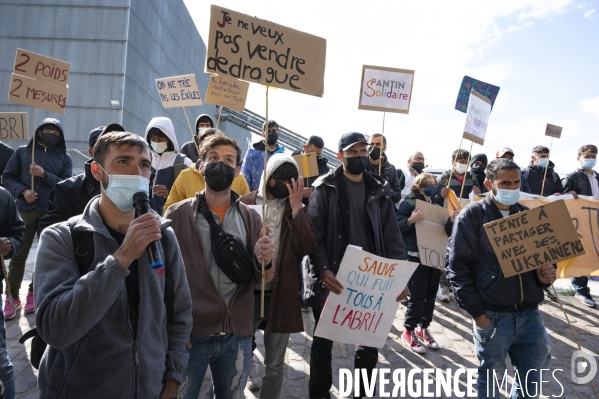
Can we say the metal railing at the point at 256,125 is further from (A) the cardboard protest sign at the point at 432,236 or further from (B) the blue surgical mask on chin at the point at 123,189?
(B) the blue surgical mask on chin at the point at 123,189

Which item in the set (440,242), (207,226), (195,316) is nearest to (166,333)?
(195,316)

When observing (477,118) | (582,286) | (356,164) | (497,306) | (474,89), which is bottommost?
(582,286)

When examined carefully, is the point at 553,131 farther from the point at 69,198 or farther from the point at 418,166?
the point at 69,198

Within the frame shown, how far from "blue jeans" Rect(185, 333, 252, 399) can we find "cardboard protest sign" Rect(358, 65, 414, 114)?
3.64 meters

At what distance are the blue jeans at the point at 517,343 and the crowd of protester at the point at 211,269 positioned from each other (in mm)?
13

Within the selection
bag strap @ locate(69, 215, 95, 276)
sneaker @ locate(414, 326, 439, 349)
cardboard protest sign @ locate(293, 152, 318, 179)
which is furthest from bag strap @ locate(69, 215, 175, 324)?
sneaker @ locate(414, 326, 439, 349)

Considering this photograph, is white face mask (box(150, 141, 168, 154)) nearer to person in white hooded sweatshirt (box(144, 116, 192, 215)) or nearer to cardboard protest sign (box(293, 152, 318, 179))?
person in white hooded sweatshirt (box(144, 116, 192, 215))

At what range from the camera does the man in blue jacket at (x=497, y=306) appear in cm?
296

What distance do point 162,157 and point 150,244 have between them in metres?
3.08

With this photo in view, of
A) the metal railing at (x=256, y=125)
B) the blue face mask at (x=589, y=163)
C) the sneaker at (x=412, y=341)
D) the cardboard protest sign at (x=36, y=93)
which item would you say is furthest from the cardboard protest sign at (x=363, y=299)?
the metal railing at (x=256, y=125)

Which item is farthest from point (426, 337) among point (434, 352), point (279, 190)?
point (279, 190)

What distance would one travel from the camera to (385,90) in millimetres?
5238

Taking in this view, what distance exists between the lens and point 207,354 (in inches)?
95.3

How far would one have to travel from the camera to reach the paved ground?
3.88m
